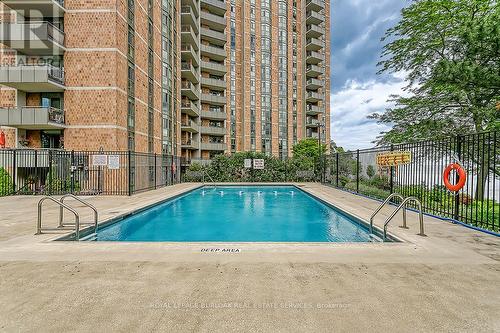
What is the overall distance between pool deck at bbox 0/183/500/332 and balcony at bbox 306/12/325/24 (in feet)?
199

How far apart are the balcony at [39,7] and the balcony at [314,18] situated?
49623 millimetres

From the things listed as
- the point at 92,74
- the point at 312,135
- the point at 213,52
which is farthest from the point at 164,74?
the point at 312,135

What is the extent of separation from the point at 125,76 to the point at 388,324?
22329mm

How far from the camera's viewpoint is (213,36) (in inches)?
1784

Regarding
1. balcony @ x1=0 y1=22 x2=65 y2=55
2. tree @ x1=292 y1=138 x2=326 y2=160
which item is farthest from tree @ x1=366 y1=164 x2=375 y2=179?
tree @ x1=292 y1=138 x2=326 y2=160

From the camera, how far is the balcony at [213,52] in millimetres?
44562

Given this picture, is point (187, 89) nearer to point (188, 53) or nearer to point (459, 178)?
point (188, 53)

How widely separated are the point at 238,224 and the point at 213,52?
1602 inches

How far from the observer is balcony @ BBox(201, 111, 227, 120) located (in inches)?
1747

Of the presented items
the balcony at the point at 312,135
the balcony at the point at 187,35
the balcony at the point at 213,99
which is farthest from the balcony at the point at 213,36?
the balcony at the point at 312,135

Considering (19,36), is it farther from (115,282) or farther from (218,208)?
(115,282)

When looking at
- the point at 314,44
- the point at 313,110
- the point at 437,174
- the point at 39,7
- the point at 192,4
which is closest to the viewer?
→ the point at 437,174

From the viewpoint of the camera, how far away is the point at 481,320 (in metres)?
2.97

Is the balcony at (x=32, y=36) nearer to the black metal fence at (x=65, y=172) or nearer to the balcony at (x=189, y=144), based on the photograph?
the black metal fence at (x=65, y=172)
